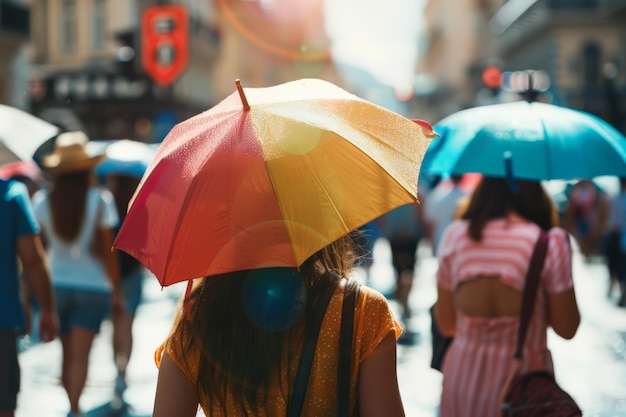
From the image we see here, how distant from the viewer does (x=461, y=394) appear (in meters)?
3.73

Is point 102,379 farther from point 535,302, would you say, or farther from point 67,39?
point 67,39

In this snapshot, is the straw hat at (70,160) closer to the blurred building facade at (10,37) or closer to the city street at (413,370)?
the city street at (413,370)

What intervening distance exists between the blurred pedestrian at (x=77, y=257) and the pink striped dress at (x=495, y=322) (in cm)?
325

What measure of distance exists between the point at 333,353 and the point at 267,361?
0.15 metres


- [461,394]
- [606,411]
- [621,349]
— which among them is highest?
[461,394]

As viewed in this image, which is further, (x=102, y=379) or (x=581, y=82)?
(x=581, y=82)

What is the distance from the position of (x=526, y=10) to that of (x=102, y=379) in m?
47.9

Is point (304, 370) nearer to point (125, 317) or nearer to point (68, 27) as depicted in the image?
point (125, 317)

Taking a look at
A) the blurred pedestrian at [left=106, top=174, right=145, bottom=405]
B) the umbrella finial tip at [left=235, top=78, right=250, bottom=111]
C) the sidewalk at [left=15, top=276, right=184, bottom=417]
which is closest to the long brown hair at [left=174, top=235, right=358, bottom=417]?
the umbrella finial tip at [left=235, top=78, right=250, bottom=111]

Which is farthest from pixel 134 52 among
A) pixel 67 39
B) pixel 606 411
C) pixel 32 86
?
pixel 606 411

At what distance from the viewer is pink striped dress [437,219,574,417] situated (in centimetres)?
363

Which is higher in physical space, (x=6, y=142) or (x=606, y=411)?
(x=6, y=142)

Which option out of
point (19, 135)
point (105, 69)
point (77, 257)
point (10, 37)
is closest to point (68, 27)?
point (105, 69)

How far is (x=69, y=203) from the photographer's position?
20.6 feet
